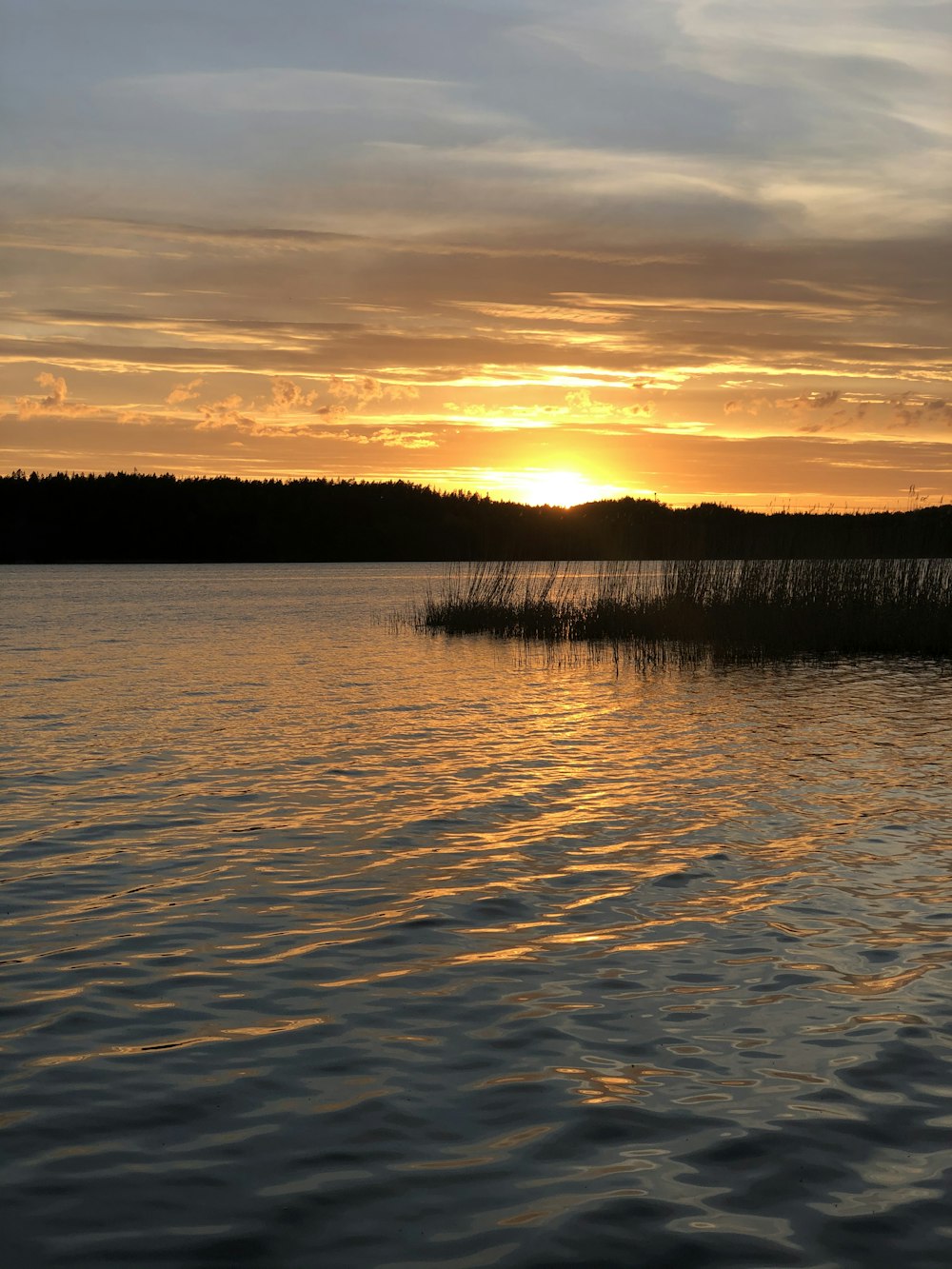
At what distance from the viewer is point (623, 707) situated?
17969 millimetres

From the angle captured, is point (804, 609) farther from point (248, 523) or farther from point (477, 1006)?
point (248, 523)

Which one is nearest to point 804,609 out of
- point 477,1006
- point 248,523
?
point 477,1006

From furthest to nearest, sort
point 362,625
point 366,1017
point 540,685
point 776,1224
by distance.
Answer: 1. point 362,625
2. point 540,685
3. point 366,1017
4. point 776,1224

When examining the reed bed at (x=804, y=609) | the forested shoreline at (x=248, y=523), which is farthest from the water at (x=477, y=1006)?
the forested shoreline at (x=248, y=523)

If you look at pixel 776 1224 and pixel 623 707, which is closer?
pixel 776 1224

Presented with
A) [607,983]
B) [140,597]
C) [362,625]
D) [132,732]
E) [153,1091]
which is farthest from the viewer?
[140,597]

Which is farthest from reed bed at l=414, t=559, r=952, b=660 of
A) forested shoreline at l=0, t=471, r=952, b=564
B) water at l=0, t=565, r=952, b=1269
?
forested shoreline at l=0, t=471, r=952, b=564

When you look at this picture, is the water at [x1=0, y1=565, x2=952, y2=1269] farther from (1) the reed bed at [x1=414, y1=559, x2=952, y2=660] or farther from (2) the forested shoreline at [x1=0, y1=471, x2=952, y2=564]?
(2) the forested shoreline at [x1=0, y1=471, x2=952, y2=564]

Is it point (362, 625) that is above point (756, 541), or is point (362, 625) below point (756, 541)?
below

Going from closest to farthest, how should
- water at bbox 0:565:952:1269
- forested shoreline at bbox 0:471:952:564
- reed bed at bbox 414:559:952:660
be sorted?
water at bbox 0:565:952:1269, reed bed at bbox 414:559:952:660, forested shoreline at bbox 0:471:952:564

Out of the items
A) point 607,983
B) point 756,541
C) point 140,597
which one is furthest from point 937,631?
point 140,597

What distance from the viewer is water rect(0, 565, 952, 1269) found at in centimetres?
410

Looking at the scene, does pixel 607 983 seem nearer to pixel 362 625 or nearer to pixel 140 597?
pixel 362 625

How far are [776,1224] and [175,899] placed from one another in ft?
16.0
